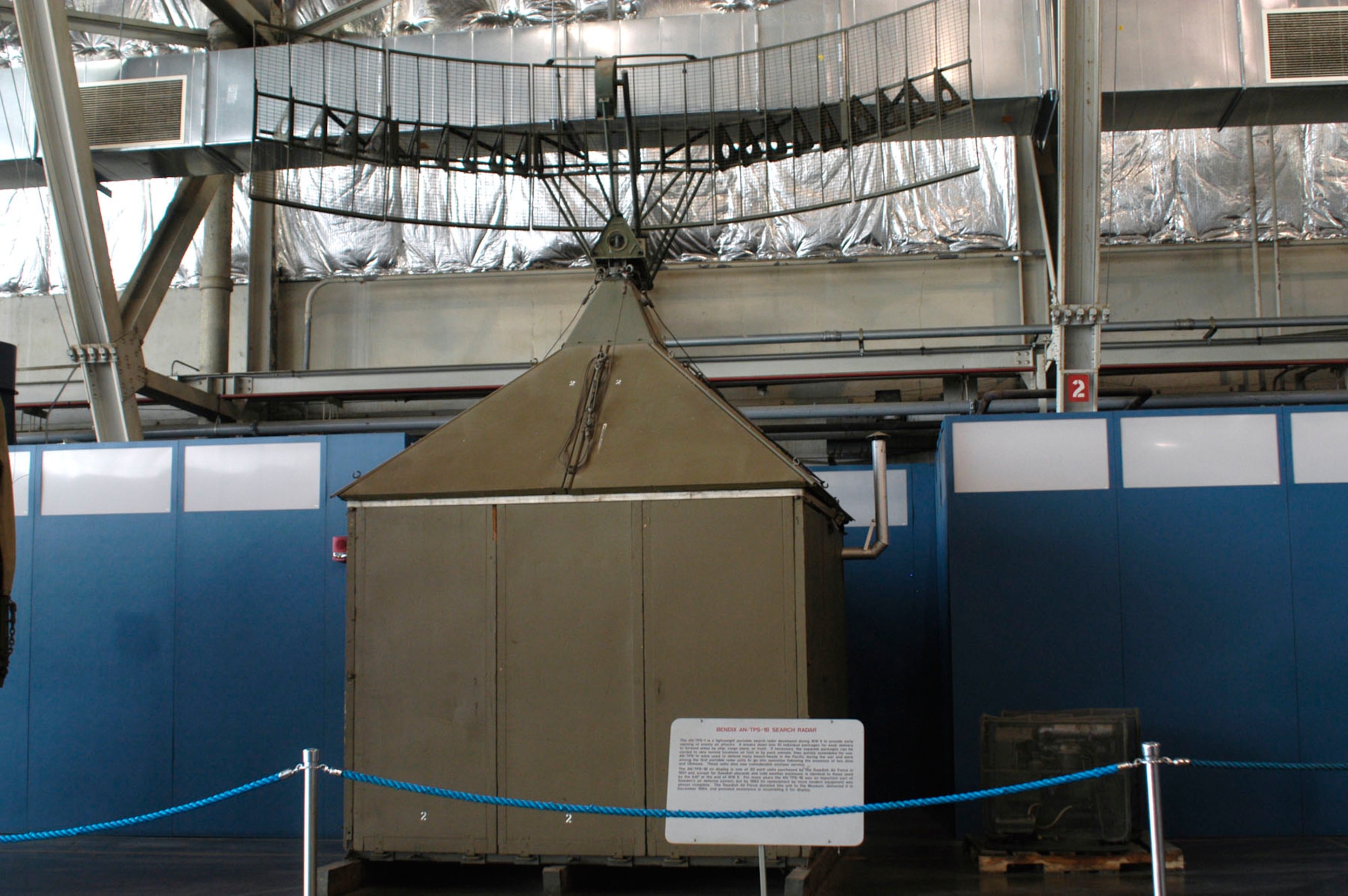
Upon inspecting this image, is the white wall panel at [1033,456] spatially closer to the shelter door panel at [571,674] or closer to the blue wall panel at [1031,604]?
the blue wall panel at [1031,604]

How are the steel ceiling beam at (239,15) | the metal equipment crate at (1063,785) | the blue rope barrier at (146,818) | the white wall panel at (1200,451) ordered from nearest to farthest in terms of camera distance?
the blue rope barrier at (146,818) < the metal equipment crate at (1063,785) < the white wall panel at (1200,451) < the steel ceiling beam at (239,15)

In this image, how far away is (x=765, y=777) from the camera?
4410mm

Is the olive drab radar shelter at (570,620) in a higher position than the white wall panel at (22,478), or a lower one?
lower

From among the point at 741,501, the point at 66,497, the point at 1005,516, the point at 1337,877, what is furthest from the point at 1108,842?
the point at 66,497

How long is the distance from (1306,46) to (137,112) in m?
10.4

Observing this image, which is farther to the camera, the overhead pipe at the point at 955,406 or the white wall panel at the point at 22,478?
the overhead pipe at the point at 955,406

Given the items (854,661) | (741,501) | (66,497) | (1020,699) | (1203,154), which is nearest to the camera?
(741,501)

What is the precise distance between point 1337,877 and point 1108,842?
1.21 m

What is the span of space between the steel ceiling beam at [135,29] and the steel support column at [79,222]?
2.82 m

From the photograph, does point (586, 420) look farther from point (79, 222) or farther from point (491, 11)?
point (491, 11)

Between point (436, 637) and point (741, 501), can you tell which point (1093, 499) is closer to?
point (741, 501)

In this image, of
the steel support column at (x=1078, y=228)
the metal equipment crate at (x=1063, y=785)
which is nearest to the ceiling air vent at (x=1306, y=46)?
the steel support column at (x=1078, y=228)

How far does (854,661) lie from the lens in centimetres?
948

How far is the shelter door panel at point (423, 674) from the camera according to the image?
228 inches
